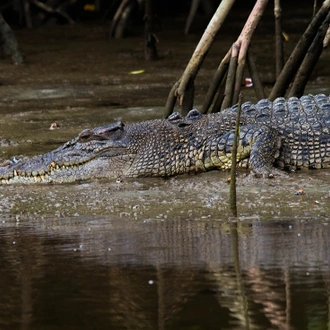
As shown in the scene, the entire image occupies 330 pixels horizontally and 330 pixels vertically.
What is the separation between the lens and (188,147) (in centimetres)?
808

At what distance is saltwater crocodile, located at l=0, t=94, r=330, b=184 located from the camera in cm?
795

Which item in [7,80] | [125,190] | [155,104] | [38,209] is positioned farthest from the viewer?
[7,80]

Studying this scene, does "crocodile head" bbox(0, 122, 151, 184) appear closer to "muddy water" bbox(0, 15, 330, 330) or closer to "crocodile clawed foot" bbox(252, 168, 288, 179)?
"muddy water" bbox(0, 15, 330, 330)

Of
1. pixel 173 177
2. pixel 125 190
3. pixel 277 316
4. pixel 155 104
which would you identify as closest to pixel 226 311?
pixel 277 316

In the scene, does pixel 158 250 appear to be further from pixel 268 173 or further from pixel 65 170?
pixel 65 170

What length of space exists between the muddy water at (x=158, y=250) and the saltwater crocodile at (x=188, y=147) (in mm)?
178

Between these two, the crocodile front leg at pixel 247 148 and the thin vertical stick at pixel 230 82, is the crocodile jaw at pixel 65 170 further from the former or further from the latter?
the thin vertical stick at pixel 230 82

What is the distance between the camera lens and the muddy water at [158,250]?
418 cm

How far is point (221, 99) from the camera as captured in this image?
9336 millimetres

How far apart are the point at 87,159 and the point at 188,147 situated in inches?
34.8

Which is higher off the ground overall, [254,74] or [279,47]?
[279,47]

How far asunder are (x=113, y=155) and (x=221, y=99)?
1701mm

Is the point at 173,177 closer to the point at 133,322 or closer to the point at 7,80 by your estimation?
the point at 133,322

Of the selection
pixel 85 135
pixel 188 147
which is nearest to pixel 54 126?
pixel 85 135
